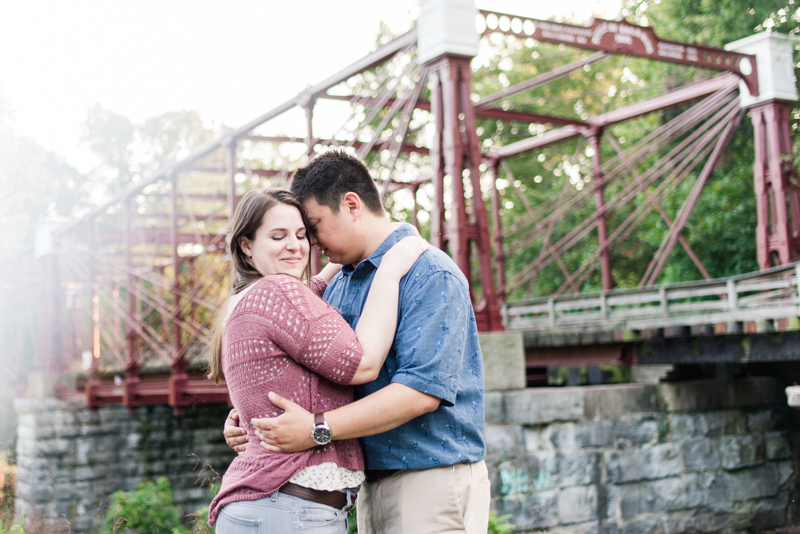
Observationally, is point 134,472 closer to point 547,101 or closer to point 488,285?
point 488,285

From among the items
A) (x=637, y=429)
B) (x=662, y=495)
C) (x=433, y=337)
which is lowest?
(x=662, y=495)

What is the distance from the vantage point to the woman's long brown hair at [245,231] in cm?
245

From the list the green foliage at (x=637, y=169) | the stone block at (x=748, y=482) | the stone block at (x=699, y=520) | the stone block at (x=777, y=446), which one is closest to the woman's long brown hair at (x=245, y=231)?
the stone block at (x=699, y=520)

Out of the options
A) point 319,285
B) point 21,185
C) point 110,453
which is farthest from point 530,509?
point 21,185

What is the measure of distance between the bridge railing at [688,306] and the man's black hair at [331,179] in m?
6.65

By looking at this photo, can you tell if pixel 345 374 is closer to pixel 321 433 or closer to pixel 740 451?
pixel 321 433

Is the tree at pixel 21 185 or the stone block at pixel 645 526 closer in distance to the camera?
the stone block at pixel 645 526

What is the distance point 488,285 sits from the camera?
7.75 m

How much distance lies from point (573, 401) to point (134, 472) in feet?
39.2

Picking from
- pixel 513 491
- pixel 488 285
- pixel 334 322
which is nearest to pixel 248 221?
pixel 334 322

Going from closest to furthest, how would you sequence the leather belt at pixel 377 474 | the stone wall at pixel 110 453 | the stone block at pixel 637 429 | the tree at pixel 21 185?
the leather belt at pixel 377 474, the stone block at pixel 637 429, the stone wall at pixel 110 453, the tree at pixel 21 185

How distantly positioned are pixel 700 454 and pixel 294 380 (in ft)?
22.3

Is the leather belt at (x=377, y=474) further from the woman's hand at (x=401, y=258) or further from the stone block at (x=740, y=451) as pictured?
the stone block at (x=740, y=451)

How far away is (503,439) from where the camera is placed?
6605 millimetres
